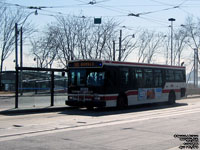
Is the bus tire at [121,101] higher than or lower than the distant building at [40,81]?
lower

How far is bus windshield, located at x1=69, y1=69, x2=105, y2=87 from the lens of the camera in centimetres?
1989

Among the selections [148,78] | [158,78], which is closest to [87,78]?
[148,78]

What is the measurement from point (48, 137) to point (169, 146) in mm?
3604

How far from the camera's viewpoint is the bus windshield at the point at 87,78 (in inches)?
783

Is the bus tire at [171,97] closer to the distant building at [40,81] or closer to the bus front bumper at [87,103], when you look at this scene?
the distant building at [40,81]

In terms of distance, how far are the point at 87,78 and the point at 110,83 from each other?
4.28ft

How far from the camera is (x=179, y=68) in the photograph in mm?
27188

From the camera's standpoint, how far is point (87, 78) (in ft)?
66.2

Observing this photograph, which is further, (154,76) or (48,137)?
(154,76)

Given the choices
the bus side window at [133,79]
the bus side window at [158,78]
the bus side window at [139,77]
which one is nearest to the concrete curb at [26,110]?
the bus side window at [133,79]

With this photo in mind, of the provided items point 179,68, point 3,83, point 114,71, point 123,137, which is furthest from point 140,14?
point 3,83

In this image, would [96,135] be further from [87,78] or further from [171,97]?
[171,97]

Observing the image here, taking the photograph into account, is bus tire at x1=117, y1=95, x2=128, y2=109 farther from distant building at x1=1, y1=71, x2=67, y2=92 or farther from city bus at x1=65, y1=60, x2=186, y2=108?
distant building at x1=1, y1=71, x2=67, y2=92

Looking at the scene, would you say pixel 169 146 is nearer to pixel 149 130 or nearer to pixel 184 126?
pixel 149 130
